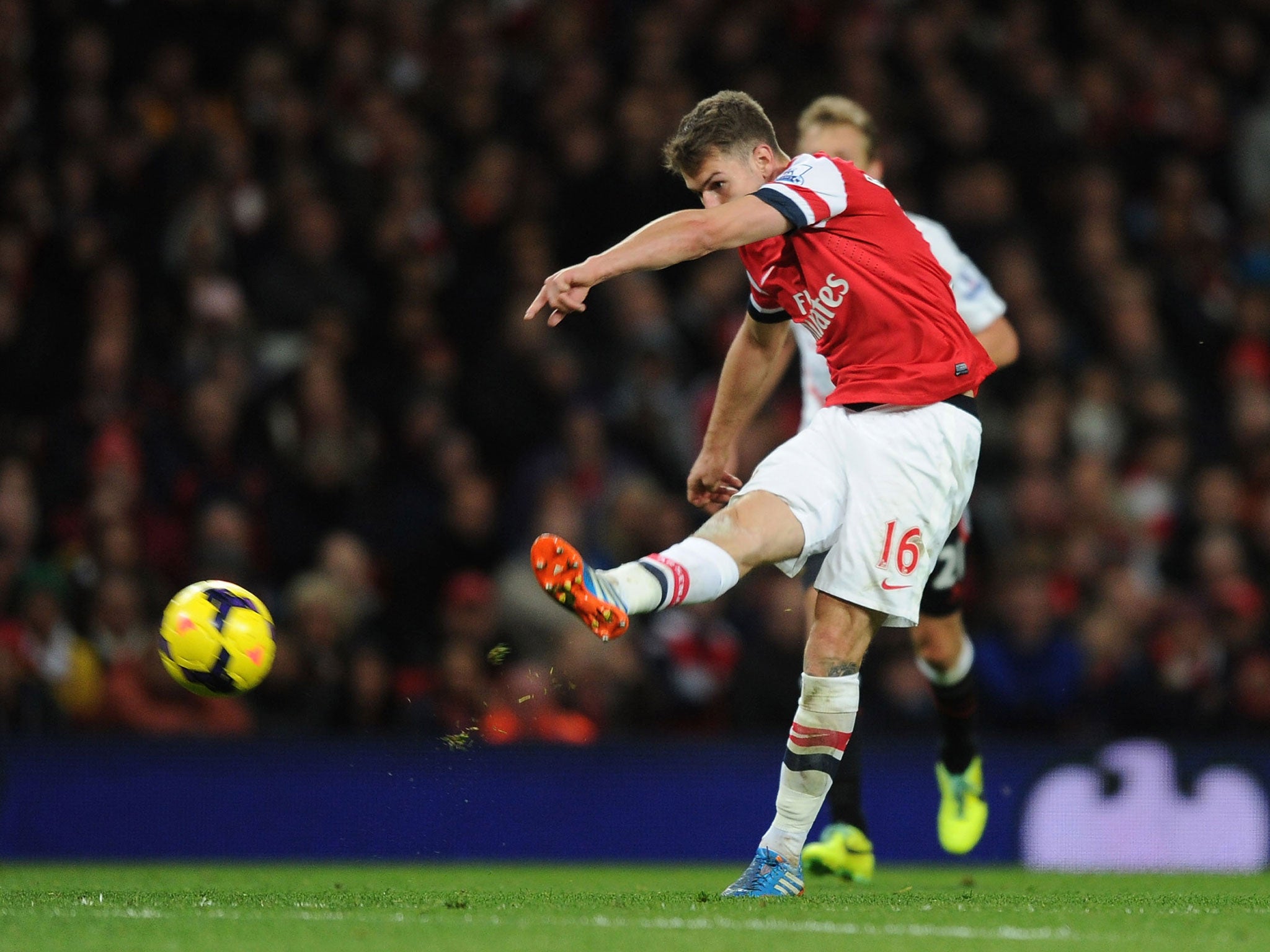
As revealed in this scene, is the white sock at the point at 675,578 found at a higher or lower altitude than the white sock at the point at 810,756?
higher

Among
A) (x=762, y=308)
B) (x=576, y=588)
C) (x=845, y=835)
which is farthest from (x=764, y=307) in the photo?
(x=845, y=835)

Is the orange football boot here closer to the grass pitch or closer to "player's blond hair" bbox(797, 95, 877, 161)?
the grass pitch

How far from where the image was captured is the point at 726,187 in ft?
17.0

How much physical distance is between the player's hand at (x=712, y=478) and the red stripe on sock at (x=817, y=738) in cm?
87

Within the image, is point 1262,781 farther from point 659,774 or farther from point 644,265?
point 644,265

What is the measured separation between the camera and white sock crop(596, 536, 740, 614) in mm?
4672

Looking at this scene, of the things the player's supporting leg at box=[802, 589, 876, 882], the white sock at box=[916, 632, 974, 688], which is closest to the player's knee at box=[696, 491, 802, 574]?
the player's supporting leg at box=[802, 589, 876, 882]

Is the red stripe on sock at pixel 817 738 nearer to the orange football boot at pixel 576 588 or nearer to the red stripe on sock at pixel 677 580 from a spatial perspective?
the red stripe on sock at pixel 677 580

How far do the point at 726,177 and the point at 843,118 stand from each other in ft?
4.75

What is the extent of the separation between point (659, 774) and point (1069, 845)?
1.92m

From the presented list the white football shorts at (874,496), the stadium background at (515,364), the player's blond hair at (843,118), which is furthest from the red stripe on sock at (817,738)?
the stadium background at (515,364)

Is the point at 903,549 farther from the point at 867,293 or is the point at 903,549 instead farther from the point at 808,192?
the point at 808,192

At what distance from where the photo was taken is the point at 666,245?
4.77 meters

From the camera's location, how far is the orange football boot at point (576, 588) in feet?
14.6
